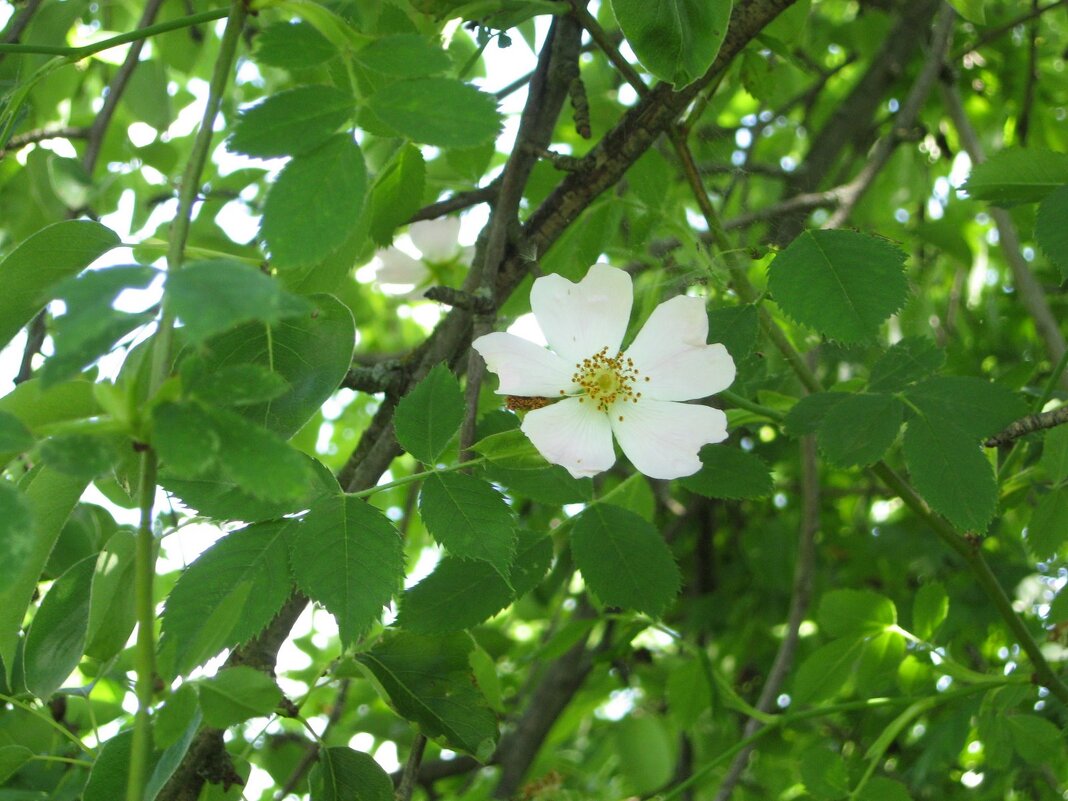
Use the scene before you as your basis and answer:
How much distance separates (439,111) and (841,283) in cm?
35

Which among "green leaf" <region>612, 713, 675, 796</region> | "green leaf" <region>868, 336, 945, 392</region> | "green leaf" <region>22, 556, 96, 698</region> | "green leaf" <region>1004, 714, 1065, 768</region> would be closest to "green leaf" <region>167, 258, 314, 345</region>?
"green leaf" <region>22, 556, 96, 698</region>

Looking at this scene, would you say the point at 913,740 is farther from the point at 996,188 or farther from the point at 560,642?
the point at 996,188

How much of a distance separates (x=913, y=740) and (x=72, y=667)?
1423 mm

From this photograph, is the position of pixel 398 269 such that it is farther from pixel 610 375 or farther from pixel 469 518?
pixel 469 518

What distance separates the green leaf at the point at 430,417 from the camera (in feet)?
2.64

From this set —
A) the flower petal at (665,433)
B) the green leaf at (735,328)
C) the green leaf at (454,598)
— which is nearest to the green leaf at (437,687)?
the green leaf at (454,598)

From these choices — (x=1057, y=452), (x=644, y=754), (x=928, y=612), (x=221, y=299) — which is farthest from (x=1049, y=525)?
(x=644, y=754)

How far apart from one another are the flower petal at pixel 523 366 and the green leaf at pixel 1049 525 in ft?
1.67

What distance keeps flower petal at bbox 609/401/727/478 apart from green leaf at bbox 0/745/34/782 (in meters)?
0.55

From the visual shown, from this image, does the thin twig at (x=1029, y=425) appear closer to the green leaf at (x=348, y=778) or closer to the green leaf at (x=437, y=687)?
the green leaf at (x=437, y=687)

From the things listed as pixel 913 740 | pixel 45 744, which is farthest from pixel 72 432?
pixel 913 740

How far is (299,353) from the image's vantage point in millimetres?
835

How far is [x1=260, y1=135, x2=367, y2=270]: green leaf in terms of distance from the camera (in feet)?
2.15

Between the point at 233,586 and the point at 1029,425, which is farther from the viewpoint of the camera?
the point at 1029,425
